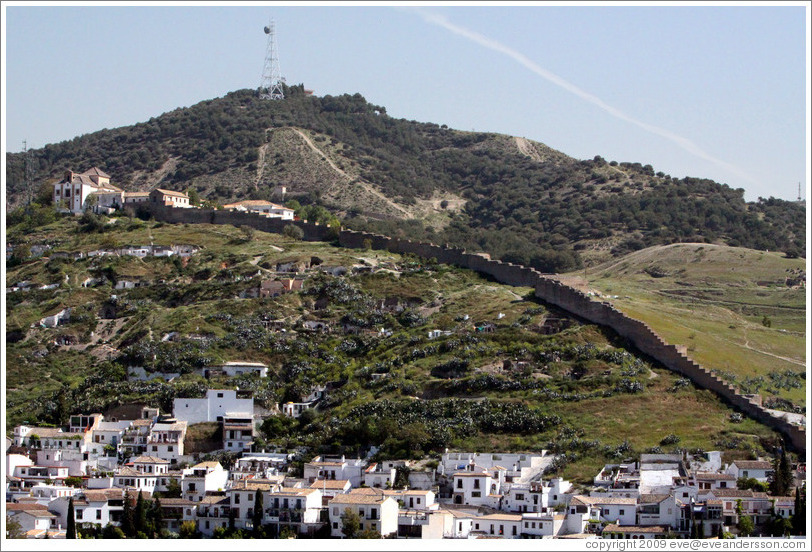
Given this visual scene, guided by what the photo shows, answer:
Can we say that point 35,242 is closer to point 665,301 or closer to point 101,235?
point 101,235

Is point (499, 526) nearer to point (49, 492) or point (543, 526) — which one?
point (543, 526)

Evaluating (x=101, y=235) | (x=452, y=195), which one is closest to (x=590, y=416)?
(x=101, y=235)

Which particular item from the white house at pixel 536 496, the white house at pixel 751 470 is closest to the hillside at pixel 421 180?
the white house at pixel 751 470

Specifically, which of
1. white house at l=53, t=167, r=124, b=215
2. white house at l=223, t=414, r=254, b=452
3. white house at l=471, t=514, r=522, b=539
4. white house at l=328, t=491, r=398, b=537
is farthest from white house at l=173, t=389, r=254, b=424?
white house at l=53, t=167, r=124, b=215

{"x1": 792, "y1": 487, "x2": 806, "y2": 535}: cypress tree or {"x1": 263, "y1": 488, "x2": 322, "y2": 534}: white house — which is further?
{"x1": 263, "y1": 488, "x2": 322, "y2": 534}: white house

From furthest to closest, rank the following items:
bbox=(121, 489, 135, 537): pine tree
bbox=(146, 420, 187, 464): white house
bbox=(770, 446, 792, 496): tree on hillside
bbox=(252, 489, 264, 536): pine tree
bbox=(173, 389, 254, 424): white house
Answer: bbox=(173, 389, 254, 424): white house
bbox=(146, 420, 187, 464): white house
bbox=(770, 446, 792, 496): tree on hillside
bbox=(252, 489, 264, 536): pine tree
bbox=(121, 489, 135, 537): pine tree

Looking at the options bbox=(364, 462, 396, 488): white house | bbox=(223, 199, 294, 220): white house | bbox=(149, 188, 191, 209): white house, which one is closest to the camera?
bbox=(364, 462, 396, 488): white house

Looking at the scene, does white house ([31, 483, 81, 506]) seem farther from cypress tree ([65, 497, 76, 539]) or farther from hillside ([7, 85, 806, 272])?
hillside ([7, 85, 806, 272])
